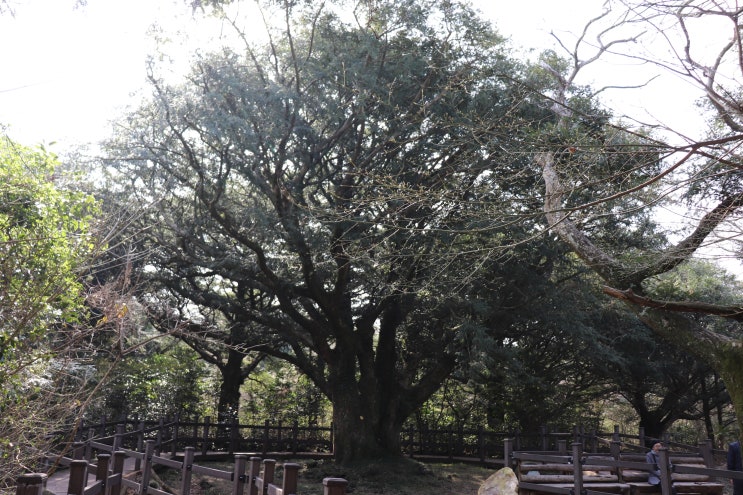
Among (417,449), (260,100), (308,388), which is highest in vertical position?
(260,100)

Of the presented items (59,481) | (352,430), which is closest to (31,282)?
(59,481)

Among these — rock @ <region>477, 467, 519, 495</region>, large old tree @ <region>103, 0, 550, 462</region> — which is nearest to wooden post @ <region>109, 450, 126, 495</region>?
large old tree @ <region>103, 0, 550, 462</region>

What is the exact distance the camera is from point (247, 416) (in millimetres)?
22984

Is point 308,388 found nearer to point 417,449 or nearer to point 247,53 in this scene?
point 417,449

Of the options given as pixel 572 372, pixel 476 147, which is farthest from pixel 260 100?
pixel 572 372

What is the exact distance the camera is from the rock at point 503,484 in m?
10.4

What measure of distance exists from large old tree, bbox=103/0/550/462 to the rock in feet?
11.4

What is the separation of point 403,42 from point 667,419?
18.0 metres

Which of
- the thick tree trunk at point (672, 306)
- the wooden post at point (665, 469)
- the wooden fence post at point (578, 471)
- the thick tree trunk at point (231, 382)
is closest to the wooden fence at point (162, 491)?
the thick tree trunk at point (672, 306)

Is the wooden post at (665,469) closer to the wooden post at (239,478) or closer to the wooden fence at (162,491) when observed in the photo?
the wooden fence at (162,491)

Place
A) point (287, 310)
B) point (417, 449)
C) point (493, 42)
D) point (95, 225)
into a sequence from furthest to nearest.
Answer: point (417, 449), point (287, 310), point (493, 42), point (95, 225)

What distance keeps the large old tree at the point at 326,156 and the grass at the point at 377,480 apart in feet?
2.57

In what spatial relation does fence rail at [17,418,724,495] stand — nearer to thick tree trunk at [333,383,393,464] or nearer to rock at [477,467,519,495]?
thick tree trunk at [333,383,393,464]

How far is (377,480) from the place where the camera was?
14539 mm
